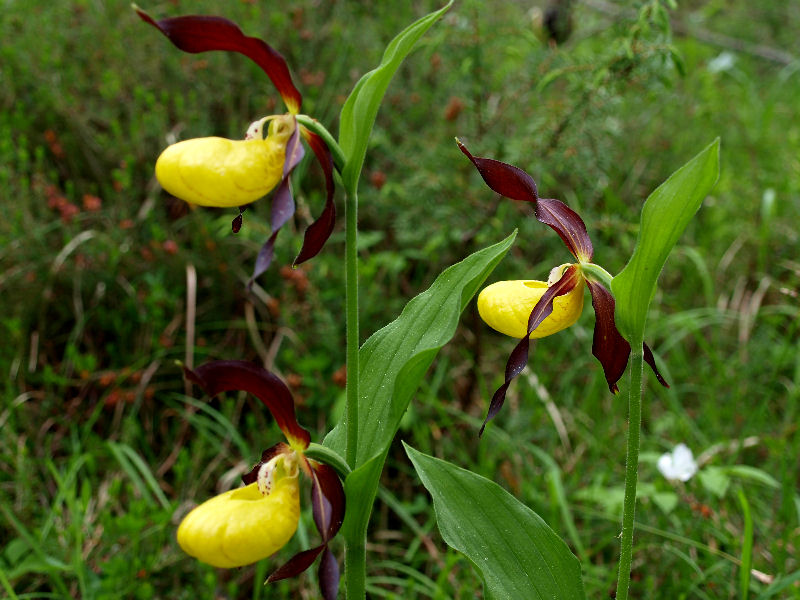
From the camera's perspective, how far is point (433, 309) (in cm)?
119

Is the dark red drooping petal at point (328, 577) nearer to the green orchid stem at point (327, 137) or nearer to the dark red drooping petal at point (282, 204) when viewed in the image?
the dark red drooping petal at point (282, 204)

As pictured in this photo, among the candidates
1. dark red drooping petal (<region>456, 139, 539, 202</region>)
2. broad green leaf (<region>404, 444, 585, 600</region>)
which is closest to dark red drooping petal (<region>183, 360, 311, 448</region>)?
broad green leaf (<region>404, 444, 585, 600</region>)

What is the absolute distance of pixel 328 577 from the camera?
1045 millimetres

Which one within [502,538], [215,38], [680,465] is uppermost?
[215,38]

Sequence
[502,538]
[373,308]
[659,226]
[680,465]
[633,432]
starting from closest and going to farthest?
[659,226]
[633,432]
[502,538]
[680,465]
[373,308]

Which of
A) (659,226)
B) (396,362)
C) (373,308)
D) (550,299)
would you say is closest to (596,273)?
(550,299)

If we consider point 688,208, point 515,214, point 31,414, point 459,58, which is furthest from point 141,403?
point 688,208

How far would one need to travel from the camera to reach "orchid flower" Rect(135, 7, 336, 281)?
3.37 ft

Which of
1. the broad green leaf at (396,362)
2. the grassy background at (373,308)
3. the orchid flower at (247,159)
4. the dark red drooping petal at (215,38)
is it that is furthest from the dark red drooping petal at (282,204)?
the grassy background at (373,308)

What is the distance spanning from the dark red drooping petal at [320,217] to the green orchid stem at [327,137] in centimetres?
1

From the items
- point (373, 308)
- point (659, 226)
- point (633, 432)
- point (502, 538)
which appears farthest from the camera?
point (373, 308)

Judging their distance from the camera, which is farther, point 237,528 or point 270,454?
point 270,454

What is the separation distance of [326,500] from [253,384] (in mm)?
207

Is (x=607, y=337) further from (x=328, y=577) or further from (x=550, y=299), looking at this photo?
(x=328, y=577)
